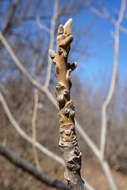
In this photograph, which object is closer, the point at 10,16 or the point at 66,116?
the point at 66,116

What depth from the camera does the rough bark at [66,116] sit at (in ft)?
0.57

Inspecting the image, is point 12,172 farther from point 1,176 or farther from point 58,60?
point 58,60

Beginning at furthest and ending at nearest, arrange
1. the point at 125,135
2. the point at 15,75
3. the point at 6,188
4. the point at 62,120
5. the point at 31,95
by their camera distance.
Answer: the point at 125,135, the point at 15,75, the point at 31,95, the point at 6,188, the point at 62,120

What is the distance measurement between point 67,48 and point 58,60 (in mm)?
13

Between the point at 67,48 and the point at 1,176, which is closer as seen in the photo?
the point at 67,48

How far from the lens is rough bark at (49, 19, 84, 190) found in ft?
0.57

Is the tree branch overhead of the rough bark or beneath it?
overhead

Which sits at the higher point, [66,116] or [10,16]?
[10,16]

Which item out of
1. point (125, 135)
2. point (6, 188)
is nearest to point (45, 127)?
point (6, 188)

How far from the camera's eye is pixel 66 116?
176 millimetres

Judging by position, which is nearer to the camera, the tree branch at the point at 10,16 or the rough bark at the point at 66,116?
the rough bark at the point at 66,116

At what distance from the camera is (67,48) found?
0.59 feet

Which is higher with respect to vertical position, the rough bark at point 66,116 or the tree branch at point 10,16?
the tree branch at point 10,16

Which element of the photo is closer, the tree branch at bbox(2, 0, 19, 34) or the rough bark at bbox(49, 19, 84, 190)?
the rough bark at bbox(49, 19, 84, 190)
